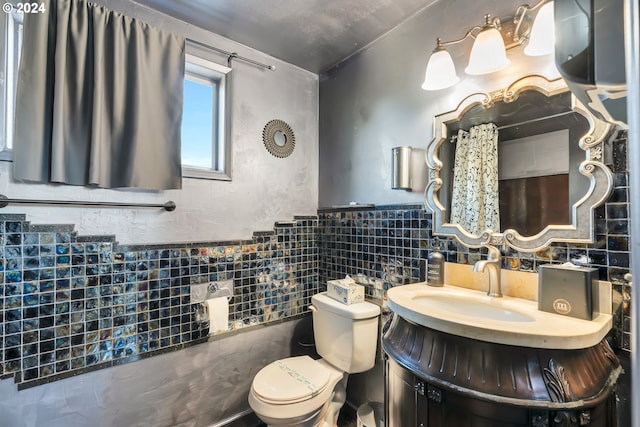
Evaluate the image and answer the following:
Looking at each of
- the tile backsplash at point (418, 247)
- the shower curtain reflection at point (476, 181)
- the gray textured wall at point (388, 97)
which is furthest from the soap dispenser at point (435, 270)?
the gray textured wall at point (388, 97)

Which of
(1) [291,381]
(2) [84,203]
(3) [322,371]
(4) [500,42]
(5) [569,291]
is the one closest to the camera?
(5) [569,291]

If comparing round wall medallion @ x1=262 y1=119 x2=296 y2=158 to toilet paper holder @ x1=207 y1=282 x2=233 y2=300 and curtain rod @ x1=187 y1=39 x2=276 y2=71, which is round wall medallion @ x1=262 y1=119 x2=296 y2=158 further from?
toilet paper holder @ x1=207 y1=282 x2=233 y2=300

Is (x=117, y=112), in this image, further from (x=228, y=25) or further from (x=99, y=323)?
(x=99, y=323)

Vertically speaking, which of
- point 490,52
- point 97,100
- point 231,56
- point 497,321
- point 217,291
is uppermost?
point 231,56

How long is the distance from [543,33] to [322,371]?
191 cm

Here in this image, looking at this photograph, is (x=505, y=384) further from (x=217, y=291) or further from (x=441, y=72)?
(x=217, y=291)

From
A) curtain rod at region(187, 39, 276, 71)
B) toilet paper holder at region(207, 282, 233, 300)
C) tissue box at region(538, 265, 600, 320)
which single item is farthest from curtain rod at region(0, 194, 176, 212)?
tissue box at region(538, 265, 600, 320)

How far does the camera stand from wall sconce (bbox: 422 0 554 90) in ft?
3.72

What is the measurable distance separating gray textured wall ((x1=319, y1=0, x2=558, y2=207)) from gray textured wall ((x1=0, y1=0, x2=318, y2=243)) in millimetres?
177

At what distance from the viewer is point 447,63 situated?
1.42 meters

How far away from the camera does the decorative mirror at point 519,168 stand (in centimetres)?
112

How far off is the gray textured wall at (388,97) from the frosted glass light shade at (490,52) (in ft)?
0.36

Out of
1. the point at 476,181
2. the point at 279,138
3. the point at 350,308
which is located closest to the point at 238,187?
the point at 279,138

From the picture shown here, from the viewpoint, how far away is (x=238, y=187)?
196 centimetres
